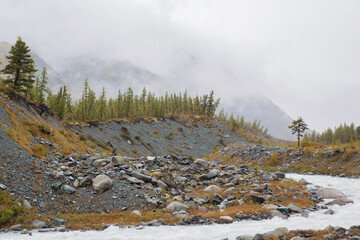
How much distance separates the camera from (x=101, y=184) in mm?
13352

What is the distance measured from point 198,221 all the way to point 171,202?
360 centimetres

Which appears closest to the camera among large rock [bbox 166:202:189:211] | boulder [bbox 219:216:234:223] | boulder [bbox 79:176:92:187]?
boulder [bbox 219:216:234:223]

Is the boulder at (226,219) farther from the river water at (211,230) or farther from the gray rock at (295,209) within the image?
the gray rock at (295,209)

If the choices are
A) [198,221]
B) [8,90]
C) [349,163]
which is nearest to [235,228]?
[198,221]

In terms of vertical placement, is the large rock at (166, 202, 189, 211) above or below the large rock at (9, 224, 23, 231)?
above

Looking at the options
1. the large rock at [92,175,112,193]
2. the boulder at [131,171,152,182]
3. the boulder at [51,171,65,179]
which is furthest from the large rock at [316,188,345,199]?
the boulder at [51,171,65,179]

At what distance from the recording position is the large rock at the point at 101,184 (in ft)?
43.4

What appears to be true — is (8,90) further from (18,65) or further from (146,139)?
(146,139)

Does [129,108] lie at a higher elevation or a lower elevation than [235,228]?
higher

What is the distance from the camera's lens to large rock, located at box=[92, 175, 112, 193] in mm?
13239

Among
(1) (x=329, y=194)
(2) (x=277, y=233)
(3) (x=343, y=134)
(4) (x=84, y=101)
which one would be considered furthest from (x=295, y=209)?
(3) (x=343, y=134)

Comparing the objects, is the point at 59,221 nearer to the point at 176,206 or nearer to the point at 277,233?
the point at 176,206

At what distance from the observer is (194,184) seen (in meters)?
18.7

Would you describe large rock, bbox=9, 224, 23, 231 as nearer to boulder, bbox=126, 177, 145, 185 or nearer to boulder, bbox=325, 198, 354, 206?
boulder, bbox=126, 177, 145, 185
